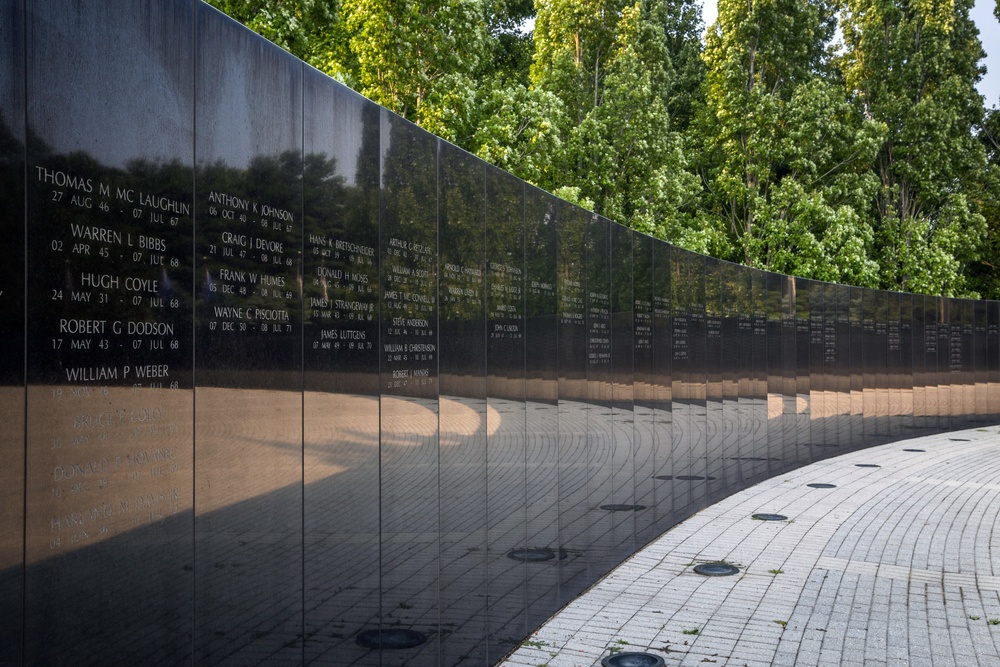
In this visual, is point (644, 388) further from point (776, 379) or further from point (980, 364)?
point (980, 364)

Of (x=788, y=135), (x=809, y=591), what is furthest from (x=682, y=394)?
(x=788, y=135)

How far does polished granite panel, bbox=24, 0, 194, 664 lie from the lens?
2.47 m

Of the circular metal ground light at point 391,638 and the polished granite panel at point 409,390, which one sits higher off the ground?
the polished granite panel at point 409,390

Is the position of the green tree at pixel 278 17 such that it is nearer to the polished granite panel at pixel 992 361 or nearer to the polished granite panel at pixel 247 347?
the polished granite panel at pixel 247 347

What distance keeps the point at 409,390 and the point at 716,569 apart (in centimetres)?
455

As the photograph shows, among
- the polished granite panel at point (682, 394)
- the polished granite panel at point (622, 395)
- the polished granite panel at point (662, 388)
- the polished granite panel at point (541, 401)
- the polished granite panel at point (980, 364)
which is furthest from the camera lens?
the polished granite panel at point (980, 364)

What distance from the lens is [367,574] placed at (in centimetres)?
436

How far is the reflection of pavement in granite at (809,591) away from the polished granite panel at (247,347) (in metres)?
Result: 2.88

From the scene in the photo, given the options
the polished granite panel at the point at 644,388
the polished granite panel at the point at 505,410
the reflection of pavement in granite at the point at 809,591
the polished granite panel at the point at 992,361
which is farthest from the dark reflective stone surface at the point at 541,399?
the polished granite panel at the point at 992,361

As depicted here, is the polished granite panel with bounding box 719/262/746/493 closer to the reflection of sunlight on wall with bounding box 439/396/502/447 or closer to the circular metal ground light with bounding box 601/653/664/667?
the circular metal ground light with bounding box 601/653/664/667

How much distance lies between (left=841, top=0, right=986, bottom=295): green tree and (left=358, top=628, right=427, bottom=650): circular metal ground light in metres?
27.8

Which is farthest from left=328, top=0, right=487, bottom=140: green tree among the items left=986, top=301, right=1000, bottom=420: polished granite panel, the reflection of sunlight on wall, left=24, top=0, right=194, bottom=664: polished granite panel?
left=986, top=301, right=1000, bottom=420: polished granite panel

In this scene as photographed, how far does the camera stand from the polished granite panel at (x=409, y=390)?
4598mm

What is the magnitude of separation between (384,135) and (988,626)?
5300 millimetres
